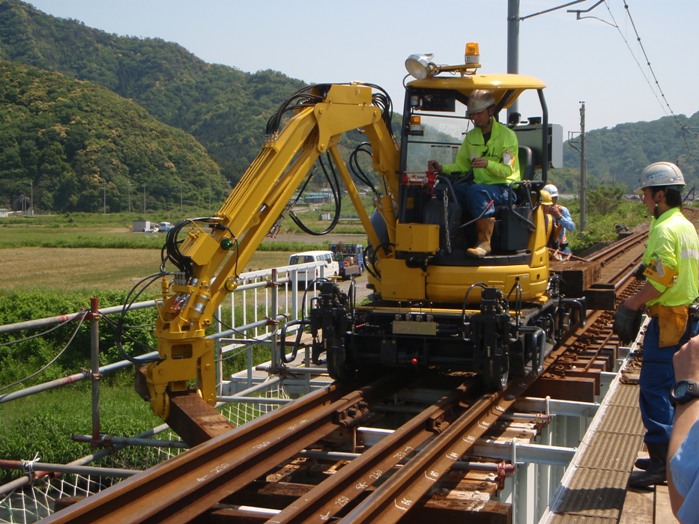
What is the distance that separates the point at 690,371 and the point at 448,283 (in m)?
6.26

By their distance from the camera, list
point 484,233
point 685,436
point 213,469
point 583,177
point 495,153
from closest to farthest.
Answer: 1. point 685,436
2. point 213,469
3. point 484,233
4. point 495,153
5. point 583,177

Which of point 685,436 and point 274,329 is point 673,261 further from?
point 274,329

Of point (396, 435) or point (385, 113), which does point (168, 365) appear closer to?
point (396, 435)

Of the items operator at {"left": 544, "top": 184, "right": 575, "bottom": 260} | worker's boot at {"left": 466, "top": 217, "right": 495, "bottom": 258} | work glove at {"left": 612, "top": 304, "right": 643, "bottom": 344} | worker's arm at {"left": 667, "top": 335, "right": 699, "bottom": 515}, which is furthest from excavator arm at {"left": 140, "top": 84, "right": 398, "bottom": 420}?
worker's arm at {"left": 667, "top": 335, "right": 699, "bottom": 515}

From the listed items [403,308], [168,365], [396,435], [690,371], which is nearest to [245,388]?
[403,308]

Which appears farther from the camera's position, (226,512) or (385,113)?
(385,113)

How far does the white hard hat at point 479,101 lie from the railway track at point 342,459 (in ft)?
9.11

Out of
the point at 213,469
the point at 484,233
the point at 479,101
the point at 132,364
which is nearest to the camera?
the point at 213,469

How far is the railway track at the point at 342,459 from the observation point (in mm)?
5469

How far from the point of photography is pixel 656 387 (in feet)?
20.9

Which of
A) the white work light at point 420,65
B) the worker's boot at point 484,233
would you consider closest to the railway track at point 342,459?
the worker's boot at point 484,233

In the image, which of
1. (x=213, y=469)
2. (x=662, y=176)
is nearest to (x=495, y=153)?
(x=662, y=176)

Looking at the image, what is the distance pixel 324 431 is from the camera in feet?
24.4

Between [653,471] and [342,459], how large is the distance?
2327 millimetres
